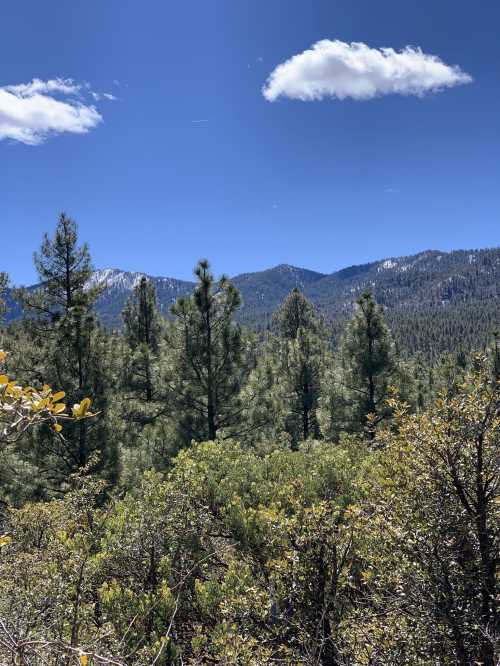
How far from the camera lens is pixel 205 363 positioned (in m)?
15.1

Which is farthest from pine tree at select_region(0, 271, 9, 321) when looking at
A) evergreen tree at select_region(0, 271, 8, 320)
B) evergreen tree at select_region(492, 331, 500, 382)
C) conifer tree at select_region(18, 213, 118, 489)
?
evergreen tree at select_region(492, 331, 500, 382)

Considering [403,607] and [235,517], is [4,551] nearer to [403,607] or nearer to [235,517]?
[235,517]

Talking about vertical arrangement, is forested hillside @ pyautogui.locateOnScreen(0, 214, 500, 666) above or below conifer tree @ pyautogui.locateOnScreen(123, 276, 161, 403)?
below

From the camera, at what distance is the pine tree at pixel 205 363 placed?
594 inches

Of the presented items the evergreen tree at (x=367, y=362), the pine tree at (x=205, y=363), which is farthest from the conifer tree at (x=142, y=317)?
the evergreen tree at (x=367, y=362)

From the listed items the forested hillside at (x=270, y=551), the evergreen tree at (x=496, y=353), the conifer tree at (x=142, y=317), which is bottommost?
the forested hillside at (x=270, y=551)

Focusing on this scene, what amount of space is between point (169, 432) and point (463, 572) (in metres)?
12.2

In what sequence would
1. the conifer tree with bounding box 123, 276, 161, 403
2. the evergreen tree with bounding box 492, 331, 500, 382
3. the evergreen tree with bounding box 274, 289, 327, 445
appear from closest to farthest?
1. the evergreen tree with bounding box 274, 289, 327, 445
2. the conifer tree with bounding box 123, 276, 161, 403
3. the evergreen tree with bounding box 492, 331, 500, 382

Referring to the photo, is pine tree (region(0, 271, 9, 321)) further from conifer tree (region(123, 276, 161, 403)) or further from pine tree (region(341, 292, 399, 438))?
pine tree (region(341, 292, 399, 438))

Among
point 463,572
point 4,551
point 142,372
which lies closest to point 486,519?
point 463,572

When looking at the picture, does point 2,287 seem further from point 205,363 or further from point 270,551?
point 270,551

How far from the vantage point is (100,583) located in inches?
244

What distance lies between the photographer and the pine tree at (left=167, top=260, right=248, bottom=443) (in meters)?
15.1

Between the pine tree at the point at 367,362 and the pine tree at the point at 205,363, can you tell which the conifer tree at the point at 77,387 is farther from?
the pine tree at the point at 367,362
